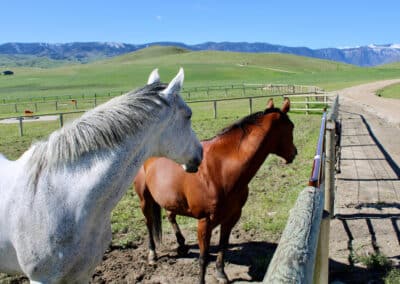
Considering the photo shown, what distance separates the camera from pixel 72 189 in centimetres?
248

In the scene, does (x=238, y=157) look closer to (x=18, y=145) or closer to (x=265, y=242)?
(x=265, y=242)

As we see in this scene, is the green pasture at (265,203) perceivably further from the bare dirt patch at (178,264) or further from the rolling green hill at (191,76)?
the rolling green hill at (191,76)

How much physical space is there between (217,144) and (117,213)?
9.58 feet

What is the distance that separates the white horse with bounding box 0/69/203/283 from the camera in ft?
8.04

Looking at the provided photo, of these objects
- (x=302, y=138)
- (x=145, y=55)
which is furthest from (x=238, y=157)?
(x=145, y=55)

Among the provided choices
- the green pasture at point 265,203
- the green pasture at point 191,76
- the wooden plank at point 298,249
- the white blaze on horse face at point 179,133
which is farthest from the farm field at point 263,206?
the green pasture at point 191,76

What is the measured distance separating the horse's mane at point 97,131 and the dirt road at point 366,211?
2.96m

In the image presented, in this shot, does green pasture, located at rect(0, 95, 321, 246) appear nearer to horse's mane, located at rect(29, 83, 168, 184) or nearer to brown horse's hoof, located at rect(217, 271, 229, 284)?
horse's mane, located at rect(29, 83, 168, 184)

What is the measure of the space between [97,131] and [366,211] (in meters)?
5.03

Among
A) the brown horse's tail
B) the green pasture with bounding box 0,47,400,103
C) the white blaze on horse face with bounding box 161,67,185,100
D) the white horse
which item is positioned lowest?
the brown horse's tail

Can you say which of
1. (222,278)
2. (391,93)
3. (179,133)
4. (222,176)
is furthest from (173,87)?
(391,93)

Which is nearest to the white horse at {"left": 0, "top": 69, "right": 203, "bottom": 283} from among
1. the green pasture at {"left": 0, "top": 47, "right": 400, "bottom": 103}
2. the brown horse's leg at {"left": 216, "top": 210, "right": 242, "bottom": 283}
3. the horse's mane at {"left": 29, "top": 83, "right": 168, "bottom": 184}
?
the horse's mane at {"left": 29, "top": 83, "right": 168, "bottom": 184}

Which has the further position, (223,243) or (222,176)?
(223,243)

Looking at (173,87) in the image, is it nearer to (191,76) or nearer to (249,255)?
(249,255)
